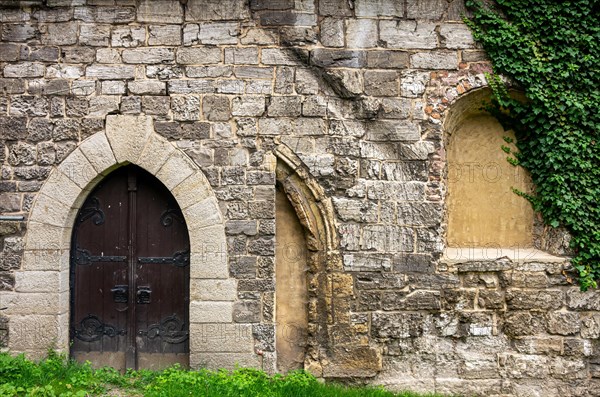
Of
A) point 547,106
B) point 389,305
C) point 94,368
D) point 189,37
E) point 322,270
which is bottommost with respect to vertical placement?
point 94,368

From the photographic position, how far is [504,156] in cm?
584

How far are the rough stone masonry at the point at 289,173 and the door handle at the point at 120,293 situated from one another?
1.58 ft

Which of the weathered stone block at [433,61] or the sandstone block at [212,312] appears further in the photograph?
the weathered stone block at [433,61]

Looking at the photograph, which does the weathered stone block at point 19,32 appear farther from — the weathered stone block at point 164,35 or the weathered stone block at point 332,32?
the weathered stone block at point 332,32

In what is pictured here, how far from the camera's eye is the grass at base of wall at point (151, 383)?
15.6ft

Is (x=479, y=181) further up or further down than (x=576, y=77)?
further down

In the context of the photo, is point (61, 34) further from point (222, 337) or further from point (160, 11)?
point (222, 337)

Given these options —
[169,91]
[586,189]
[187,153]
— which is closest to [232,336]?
[187,153]

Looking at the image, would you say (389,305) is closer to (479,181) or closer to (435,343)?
(435,343)

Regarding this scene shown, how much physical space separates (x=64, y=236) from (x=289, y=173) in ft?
7.64

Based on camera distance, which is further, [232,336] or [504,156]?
[504,156]

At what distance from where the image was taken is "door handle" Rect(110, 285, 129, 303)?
5.54 metres

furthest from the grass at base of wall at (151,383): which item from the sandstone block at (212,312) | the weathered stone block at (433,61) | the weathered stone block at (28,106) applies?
the weathered stone block at (433,61)

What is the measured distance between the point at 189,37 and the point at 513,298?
13.7 feet
